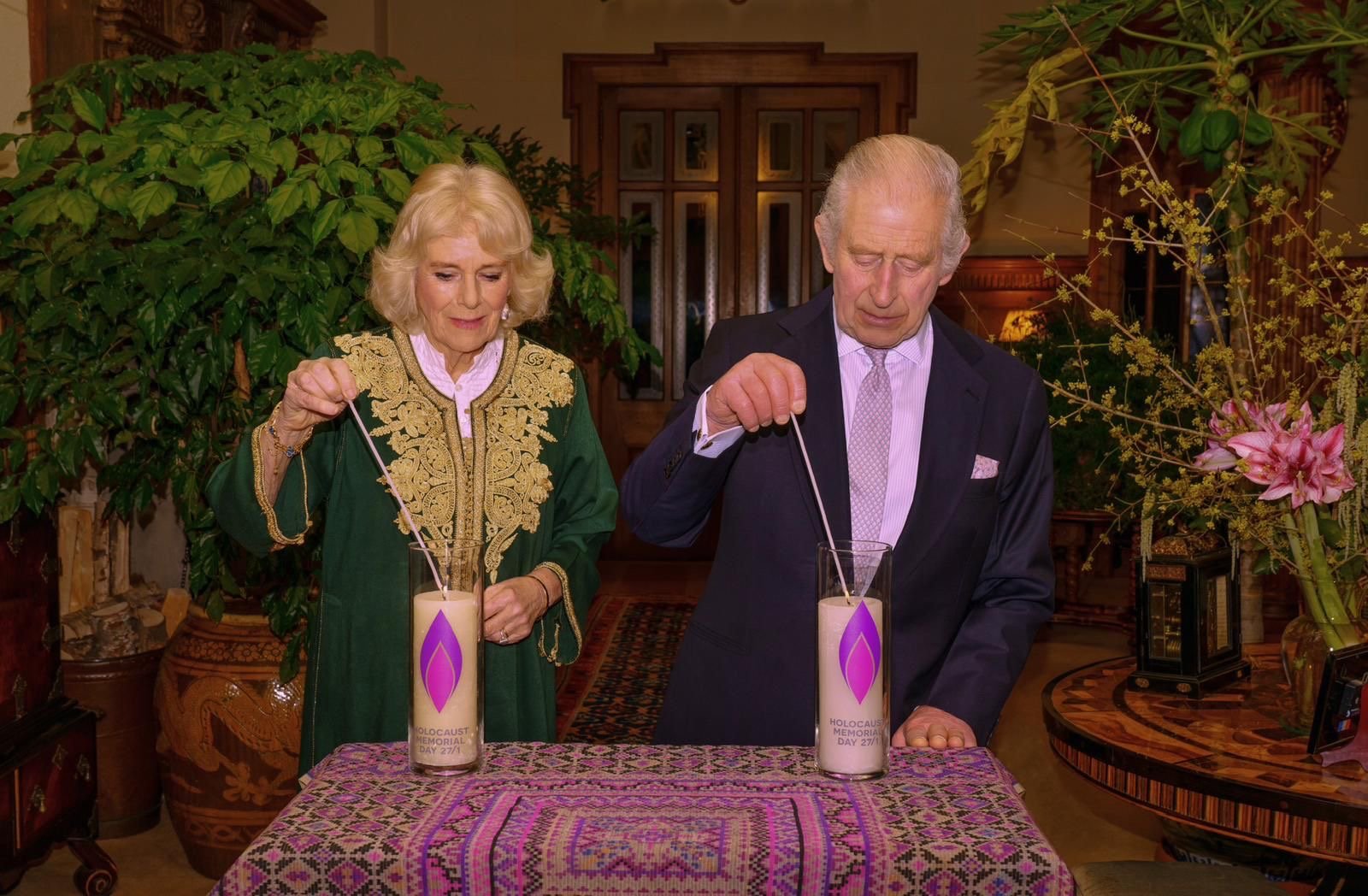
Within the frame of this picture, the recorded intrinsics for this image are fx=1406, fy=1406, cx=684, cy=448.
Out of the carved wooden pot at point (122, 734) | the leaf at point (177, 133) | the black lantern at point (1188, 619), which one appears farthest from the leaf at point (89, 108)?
the black lantern at point (1188, 619)

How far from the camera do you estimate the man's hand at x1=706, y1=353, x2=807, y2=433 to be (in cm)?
139

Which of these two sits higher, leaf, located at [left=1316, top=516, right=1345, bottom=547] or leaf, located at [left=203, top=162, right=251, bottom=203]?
leaf, located at [left=203, top=162, right=251, bottom=203]

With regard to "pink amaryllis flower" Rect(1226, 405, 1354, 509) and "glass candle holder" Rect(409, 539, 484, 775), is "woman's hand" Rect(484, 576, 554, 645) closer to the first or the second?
"glass candle holder" Rect(409, 539, 484, 775)

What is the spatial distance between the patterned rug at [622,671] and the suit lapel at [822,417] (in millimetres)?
2664

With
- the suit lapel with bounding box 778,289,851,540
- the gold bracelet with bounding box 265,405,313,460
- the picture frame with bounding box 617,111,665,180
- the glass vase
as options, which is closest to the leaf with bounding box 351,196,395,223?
the gold bracelet with bounding box 265,405,313,460

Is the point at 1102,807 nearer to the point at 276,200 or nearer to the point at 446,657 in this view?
the point at 276,200

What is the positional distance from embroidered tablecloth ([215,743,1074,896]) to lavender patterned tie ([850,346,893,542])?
1.66ft

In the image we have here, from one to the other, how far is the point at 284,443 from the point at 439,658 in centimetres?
65

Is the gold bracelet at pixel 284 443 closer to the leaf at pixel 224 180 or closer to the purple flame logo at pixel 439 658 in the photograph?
the purple flame logo at pixel 439 658

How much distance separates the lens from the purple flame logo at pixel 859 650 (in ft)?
4.28

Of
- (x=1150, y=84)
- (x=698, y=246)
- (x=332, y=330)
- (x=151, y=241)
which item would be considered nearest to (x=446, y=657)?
(x=332, y=330)

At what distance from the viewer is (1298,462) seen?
215 cm

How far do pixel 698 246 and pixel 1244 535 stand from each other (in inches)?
246

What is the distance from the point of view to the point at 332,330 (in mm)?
2984
